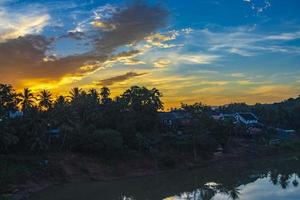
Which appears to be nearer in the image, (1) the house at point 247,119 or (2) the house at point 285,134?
(2) the house at point 285,134

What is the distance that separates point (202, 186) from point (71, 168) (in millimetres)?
19478

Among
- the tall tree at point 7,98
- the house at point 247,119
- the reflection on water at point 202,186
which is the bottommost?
the reflection on water at point 202,186

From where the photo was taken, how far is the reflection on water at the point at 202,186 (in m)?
46.6

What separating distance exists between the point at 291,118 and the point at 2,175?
7986cm

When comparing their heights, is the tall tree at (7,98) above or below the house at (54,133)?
above

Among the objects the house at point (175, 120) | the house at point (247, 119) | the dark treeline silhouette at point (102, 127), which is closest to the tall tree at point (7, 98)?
the dark treeline silhouette at point (102, 127)

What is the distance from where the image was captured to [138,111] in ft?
276

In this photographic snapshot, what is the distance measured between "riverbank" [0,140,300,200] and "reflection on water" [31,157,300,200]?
103 inches

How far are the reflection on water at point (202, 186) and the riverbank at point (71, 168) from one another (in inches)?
103

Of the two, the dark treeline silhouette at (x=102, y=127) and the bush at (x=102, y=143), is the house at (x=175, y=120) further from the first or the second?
the bush at (x=102, y=143)

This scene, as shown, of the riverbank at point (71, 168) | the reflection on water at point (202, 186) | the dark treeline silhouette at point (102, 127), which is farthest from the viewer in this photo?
the dark treeline silhouette at point (102, 127)

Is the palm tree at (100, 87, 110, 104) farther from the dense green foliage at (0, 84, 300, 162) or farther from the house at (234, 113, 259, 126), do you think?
the house at (234, 113, 259, 126)

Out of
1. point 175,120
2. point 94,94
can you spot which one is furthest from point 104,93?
point 175,120

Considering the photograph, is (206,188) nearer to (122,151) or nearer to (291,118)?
(122,151)
